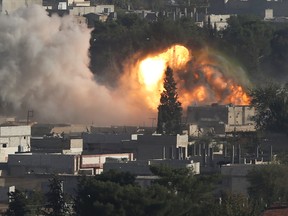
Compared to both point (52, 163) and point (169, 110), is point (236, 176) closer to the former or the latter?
Result: point (52, 163)

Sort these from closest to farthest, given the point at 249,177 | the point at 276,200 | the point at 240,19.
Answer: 1. the point at 276,200
2. the point at 249,177
3. the point at 240,19

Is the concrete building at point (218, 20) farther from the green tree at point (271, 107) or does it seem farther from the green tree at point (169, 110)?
the green tree at point (169, 110)

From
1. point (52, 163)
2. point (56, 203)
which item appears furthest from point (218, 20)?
point (56, 203)

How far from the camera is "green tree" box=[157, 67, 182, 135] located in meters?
91.9

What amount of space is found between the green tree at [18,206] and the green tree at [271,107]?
29.9 meters

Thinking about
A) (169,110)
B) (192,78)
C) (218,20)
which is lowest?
(169,110)

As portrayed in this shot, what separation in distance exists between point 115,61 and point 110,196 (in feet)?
197

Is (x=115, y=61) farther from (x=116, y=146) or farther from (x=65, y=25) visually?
(x=116, y=146)

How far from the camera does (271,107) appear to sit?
9431cm

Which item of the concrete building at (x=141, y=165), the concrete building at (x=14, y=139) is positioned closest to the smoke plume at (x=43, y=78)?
the concrete building at (x=14, y=139)

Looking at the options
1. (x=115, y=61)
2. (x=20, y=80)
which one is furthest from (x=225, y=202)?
(x=115, y=61)

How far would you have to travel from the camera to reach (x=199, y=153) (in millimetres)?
80312

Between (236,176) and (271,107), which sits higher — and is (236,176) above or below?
below

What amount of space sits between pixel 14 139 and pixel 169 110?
11.3 metres
